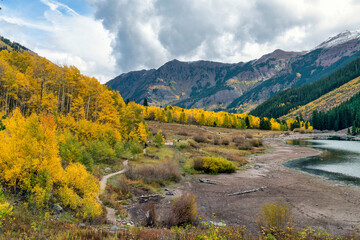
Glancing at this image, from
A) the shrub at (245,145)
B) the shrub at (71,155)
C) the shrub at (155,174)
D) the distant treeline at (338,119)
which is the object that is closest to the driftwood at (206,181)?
the shrub at (155,174)

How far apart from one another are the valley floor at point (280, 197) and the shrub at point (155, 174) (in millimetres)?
1853

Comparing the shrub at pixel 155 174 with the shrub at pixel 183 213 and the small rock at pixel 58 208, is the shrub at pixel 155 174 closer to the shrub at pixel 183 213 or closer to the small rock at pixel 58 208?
the shrub at pixel 183 213

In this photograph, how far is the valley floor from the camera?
57.9 ft

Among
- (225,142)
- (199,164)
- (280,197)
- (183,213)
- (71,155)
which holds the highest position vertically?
(71,155)

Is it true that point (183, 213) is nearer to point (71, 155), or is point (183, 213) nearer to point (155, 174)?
point (155, 174)

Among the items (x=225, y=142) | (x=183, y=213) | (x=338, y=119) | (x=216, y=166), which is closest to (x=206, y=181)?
(x=216, y=166)

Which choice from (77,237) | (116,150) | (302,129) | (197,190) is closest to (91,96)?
(116,150)

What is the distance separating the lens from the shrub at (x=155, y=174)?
28.2 meters

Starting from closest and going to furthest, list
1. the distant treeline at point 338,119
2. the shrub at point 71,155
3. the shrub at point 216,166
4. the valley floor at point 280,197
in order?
the valley floor at point 280,197 < the shrub at point 71,155 < the shrub at point 216,166 < the distant treeline at point 338,119

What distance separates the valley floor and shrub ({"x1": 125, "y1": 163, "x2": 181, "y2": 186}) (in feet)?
6.08

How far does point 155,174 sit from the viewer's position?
97.0ft

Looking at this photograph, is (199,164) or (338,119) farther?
(338,119)

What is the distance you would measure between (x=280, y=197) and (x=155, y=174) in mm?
16339

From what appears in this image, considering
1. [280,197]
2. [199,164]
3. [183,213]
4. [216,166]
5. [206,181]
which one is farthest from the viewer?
[199,164]
